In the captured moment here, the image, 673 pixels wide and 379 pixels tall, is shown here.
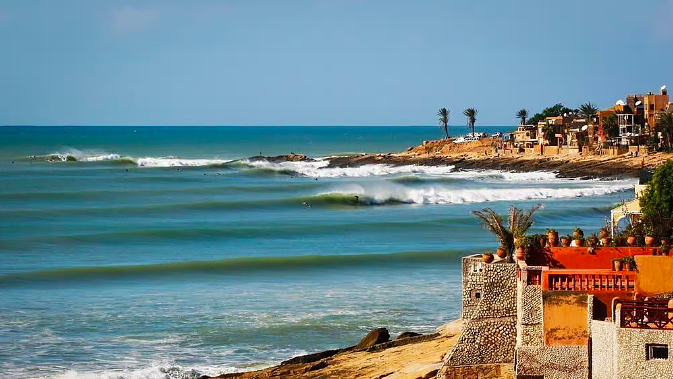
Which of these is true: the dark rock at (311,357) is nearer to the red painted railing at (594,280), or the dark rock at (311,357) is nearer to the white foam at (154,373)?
the white foam at (154,373)

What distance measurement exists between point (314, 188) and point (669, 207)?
60.1 meters

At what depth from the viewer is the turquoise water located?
29203 millimetres

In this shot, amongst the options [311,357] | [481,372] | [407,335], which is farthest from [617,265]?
[407,335]

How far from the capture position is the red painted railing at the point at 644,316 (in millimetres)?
14852

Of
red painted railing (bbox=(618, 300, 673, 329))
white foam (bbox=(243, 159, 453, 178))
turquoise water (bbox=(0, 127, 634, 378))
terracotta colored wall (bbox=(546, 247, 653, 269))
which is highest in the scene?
terracotta colored wall (bbox=(546, 247, 653, 269))

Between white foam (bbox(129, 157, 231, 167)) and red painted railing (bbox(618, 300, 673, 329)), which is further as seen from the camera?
white foam (bbox(129, 157, 231, 167))

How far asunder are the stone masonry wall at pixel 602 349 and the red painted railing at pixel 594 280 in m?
0.70

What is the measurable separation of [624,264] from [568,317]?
4.29 feet

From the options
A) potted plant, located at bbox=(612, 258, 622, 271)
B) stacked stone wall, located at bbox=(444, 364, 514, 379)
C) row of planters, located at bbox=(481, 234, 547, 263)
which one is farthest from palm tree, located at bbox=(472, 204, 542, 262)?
potted plant, located at bbox=(612, 258, 622, 271)

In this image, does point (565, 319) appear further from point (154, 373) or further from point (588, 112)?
point (588, 112)

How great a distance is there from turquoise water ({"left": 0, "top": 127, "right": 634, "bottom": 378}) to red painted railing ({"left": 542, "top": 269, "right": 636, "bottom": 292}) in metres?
10.5

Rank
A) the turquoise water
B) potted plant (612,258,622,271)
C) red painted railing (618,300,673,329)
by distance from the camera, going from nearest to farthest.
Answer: red painted railing (618,300,673,329) → potted plant (612,258,622,271) → the turquoise water

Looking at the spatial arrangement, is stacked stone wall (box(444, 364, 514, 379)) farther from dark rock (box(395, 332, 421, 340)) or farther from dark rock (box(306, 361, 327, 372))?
dark rock (box(395, 332, 421, 340))

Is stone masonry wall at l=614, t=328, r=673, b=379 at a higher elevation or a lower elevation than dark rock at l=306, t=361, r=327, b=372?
higher
